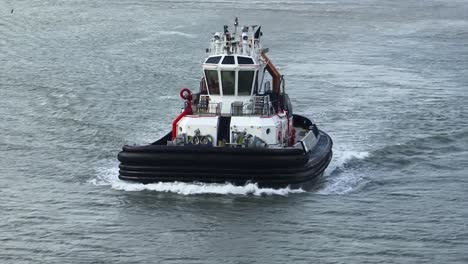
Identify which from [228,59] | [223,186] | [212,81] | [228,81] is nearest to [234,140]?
[223,186]

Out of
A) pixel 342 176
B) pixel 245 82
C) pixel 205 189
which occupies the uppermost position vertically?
pixel 245 82

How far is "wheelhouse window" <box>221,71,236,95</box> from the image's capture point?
30.9 meters

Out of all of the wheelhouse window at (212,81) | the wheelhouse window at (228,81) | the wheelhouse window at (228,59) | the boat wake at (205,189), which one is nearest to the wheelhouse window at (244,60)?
the wheelhouse window at (228,59)

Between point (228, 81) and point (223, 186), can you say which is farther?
point (228, 81)

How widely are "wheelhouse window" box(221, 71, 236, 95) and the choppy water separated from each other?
3.47 meters

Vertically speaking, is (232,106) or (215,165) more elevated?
(232,106)

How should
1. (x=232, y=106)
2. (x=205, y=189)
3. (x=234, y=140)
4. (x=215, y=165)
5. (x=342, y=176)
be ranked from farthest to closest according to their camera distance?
(x=342, y=176)
(x=232, y=106)
(x=234, y=140)
(x=205, y=189)
(x=215, y=165)

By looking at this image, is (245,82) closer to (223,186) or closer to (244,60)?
(244,60)

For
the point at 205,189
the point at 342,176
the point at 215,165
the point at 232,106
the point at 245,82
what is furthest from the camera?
the point at 342,176

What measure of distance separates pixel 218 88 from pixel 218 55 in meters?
0.92

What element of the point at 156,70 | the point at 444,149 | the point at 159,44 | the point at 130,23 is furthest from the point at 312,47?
the point at 444,149

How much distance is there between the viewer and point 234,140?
29.7 meters

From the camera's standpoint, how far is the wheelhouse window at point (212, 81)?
31.0 m

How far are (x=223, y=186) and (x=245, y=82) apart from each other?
3.64 m
